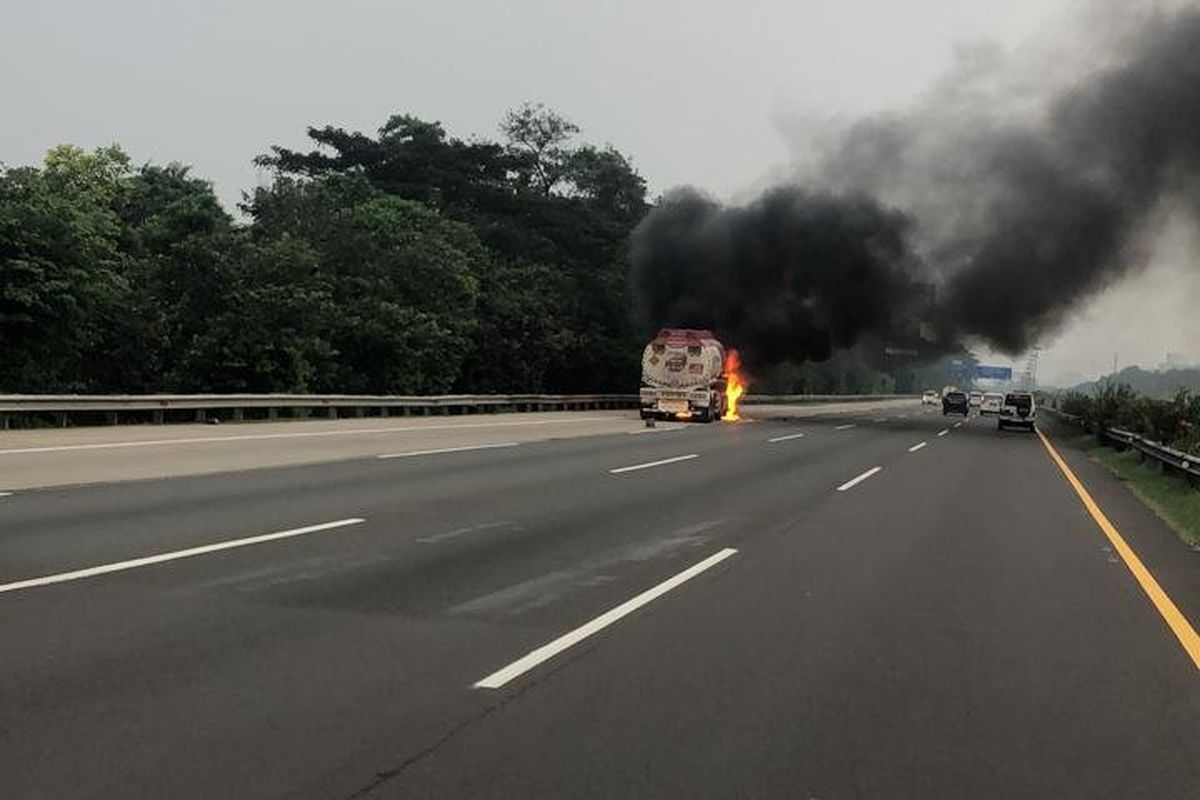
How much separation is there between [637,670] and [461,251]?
1704 inches

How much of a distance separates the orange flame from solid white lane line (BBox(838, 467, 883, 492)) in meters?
24.0

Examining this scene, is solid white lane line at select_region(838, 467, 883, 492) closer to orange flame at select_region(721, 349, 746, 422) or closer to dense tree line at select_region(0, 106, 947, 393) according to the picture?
dense tree line at select_region(0, 106, 947, 393)

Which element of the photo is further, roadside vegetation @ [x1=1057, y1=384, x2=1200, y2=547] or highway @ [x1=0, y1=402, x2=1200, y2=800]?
roadside vegetation @ [x1=1057, y1=384, x2=1200, y2=547]

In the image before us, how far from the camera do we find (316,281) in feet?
119

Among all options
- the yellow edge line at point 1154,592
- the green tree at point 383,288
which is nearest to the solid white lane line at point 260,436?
the green tree at point 383,288

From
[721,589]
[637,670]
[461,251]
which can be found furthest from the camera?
[461,251]

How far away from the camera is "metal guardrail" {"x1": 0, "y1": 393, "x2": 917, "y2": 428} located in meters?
21.8

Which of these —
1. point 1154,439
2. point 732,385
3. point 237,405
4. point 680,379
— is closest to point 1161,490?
point 1154,439

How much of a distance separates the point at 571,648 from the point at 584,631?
44 cm

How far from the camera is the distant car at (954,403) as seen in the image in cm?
6644

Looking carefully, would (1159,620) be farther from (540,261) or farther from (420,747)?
(540,261)

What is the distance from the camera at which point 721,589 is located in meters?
8.14

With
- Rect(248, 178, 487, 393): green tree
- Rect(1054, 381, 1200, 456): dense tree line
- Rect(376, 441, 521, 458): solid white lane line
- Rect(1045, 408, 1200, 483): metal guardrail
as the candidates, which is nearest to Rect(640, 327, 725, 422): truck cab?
Rect(248, 178, 487, 393): green tree

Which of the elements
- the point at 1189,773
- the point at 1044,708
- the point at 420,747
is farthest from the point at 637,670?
the point at 1189,773
